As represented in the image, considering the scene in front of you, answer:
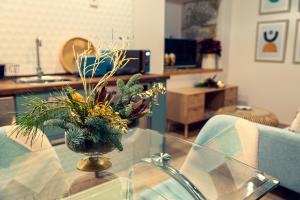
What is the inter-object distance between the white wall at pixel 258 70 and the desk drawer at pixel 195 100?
1.28 metres

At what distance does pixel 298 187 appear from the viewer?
5.95 ft

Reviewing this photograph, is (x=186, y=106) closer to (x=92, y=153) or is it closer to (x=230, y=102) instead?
(x=230, y=102)

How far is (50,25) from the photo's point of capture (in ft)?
9.09

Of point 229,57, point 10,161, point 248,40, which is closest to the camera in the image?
point 10,161

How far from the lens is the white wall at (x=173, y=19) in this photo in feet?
15.8

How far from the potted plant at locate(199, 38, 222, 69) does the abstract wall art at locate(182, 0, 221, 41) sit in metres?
0.32

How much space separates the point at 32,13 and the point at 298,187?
274 cm

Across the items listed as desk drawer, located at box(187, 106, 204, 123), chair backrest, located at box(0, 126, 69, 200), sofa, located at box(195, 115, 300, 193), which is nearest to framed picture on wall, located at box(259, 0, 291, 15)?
desk drawer, located at box(187, 106, 204, 123)

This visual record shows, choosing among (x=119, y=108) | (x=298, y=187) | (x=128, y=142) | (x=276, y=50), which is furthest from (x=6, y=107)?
(x=276, y=50)

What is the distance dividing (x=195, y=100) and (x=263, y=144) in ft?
5.91

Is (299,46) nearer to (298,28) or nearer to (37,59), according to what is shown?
(298,28)

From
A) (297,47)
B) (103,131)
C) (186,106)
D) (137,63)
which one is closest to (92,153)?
(103,131)

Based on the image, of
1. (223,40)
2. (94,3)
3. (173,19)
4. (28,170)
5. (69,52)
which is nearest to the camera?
(28,170)

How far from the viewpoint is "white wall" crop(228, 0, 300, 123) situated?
13.1ft
